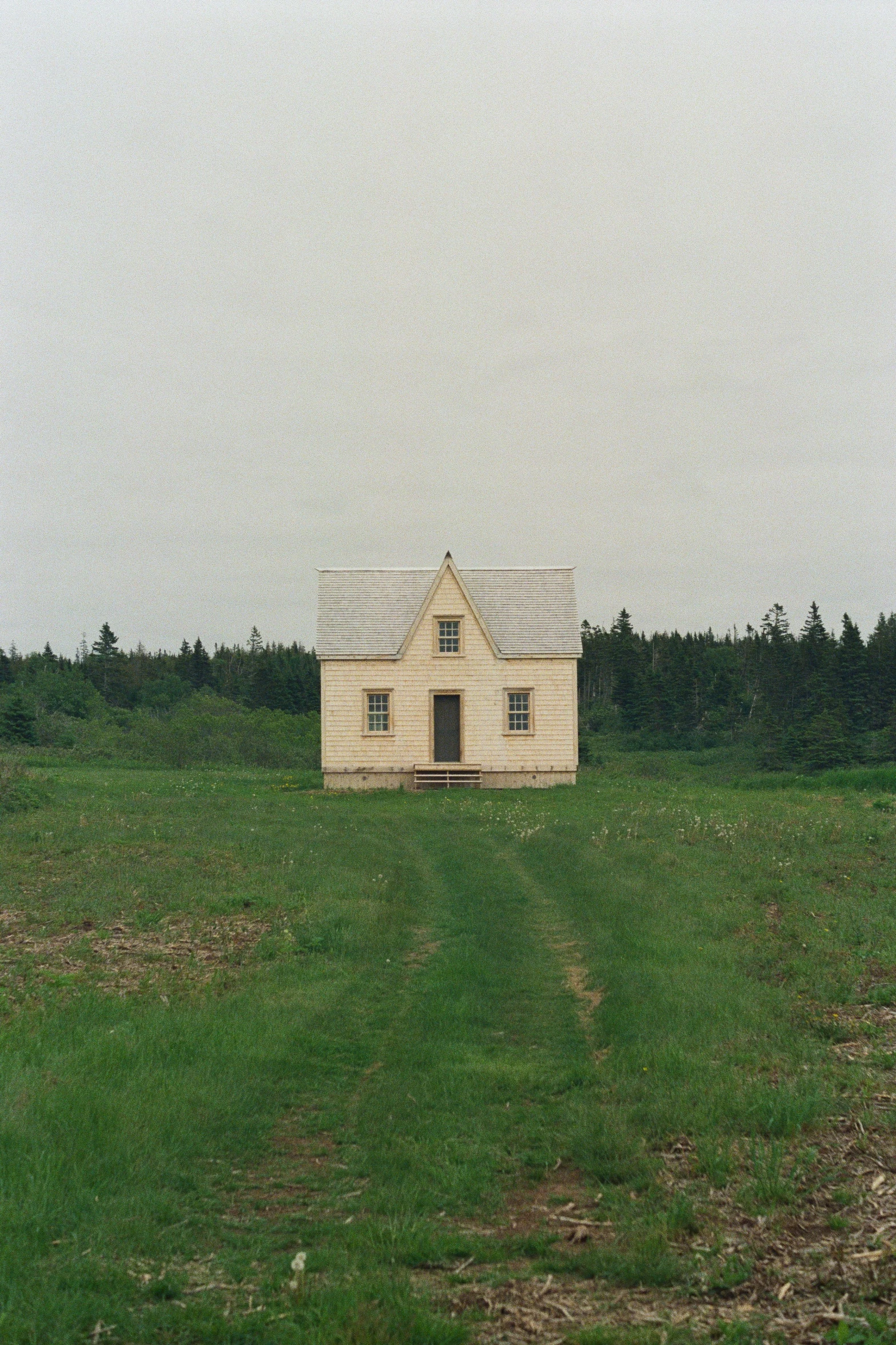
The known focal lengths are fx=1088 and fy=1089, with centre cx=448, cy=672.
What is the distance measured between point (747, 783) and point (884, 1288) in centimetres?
3480

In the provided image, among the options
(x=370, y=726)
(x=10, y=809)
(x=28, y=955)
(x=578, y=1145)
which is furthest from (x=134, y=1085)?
(x=370, y=726)

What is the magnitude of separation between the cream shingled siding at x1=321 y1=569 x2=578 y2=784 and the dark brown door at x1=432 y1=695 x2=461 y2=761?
1.30 ft

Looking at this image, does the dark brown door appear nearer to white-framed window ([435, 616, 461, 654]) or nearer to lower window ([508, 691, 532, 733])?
white-framed window ([435, 616, 461, 654])

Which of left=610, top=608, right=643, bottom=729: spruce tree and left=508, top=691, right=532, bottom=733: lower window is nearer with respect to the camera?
left=508, top=691, right=532, bottom=733: lower window

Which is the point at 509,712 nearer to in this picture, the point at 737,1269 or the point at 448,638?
the point at 448,638

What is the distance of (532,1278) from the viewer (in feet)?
19.0

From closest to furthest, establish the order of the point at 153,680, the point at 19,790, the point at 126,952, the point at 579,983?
1. the point at 579,983
2. the point at 126,952
3. the point at 19,790
4. the point at 153,680

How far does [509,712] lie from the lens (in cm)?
3953

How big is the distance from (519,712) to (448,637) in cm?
374

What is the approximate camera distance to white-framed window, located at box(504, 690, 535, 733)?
129 feet

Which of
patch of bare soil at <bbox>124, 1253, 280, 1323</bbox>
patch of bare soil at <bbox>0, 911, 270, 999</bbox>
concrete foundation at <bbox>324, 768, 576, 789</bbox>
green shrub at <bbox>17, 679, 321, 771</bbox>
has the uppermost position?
green shrub at <bbox>17, 679, 321, 771</bbox>

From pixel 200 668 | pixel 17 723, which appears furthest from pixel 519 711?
pixel 200 668

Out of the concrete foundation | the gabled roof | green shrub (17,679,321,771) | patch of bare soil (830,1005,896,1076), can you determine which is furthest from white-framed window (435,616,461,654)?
patch of bare soil (830,1005,896,1076)

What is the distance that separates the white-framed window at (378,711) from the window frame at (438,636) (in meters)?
2.36
